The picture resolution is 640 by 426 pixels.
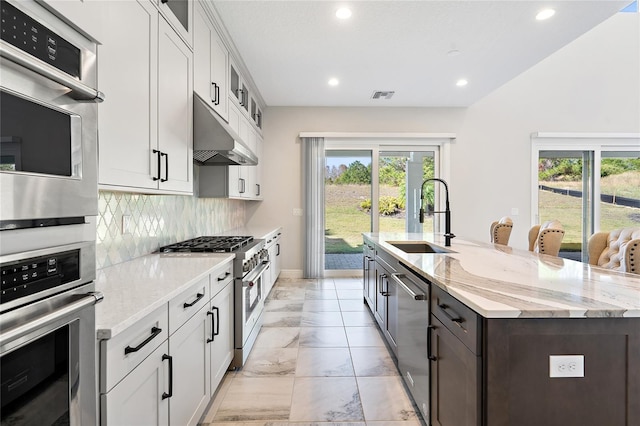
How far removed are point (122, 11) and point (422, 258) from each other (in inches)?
83.2

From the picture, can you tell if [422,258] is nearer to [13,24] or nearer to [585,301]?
[585,301]

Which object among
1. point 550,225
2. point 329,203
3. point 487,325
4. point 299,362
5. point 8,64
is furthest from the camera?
point 329,203

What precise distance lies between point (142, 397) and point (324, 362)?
1645mm

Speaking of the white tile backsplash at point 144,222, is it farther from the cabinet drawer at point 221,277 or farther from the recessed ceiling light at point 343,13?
the recessed ceiling light at point 343,13

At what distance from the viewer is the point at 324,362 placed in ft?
8.39

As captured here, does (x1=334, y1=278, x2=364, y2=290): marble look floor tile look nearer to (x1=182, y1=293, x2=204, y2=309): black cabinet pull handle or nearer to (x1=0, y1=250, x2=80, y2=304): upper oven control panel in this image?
(x1=182, y1=293, x2=204, y2=309): black cabinet pull handle

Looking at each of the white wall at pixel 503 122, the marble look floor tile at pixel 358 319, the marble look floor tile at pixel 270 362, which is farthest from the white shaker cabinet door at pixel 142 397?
the white wall at pixel 503 122

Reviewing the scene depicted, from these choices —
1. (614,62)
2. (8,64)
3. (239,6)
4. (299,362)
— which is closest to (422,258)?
(299,362)

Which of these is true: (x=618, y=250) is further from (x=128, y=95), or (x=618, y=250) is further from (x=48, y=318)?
(x=128, y=95)

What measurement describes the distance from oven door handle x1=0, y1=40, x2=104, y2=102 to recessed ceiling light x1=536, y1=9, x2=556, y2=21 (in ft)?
11.8

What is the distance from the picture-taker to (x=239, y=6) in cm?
268

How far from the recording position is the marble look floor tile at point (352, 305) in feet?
12.6

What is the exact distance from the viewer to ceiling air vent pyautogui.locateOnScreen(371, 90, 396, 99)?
4698mm

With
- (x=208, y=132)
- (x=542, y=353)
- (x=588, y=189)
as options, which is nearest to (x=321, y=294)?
(x=208, y=132)
